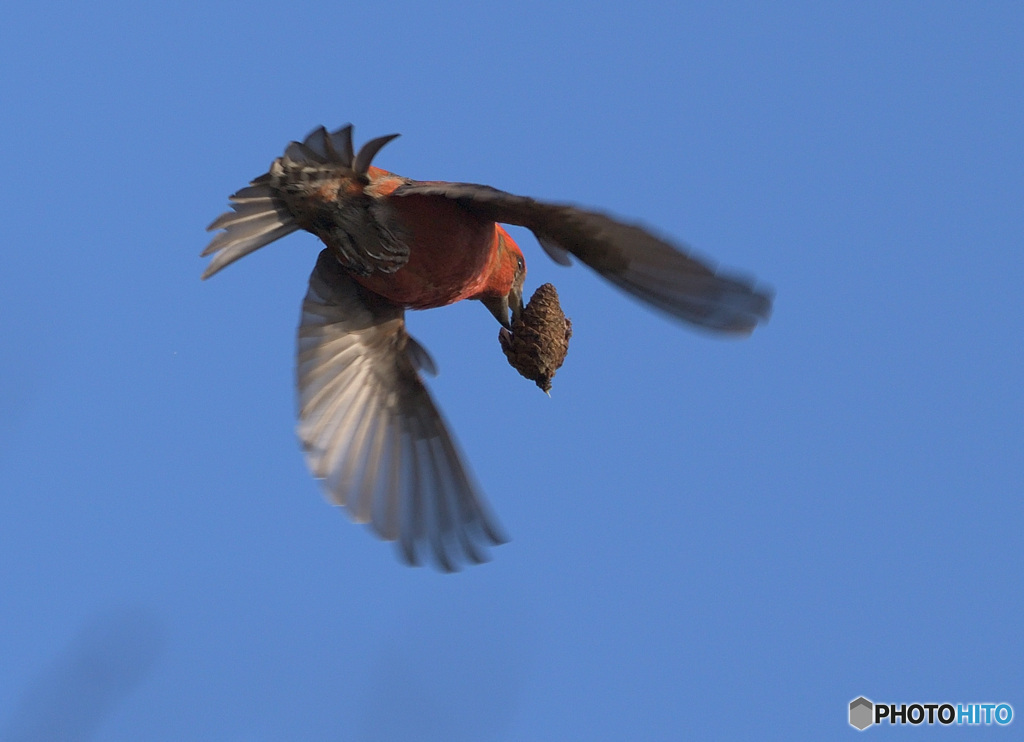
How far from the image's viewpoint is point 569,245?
6.12 meters

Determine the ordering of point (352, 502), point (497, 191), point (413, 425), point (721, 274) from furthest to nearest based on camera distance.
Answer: point (413, 425)
point (352, 502)
point (497, 191)
point (721, 274)

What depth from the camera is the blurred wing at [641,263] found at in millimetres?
5543

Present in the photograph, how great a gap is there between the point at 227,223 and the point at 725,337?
2.40 metres

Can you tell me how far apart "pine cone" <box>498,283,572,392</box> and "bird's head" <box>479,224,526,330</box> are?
13 cm

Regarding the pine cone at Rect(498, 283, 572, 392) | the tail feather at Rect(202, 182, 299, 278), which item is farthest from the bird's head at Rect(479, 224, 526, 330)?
the tail feather at Rect(202, 182, 299, 278)

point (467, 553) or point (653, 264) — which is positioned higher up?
point (653, 264)

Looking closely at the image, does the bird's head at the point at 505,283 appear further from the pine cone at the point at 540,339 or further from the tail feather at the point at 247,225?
the tail feather at the point at 247,225

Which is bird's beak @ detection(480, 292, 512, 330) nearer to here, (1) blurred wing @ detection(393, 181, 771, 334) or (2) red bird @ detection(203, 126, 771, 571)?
(2) red bird @ detection(203, 126, 771, 571)

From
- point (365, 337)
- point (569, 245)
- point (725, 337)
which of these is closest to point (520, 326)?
point (365, 337)

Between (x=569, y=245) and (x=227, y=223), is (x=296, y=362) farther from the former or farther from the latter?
(x=569, y=245)

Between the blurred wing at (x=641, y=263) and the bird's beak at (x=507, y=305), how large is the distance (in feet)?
4.59

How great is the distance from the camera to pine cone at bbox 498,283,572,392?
24.4 ft

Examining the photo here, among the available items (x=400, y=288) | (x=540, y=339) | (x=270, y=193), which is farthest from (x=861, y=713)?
(x=270, y=193)

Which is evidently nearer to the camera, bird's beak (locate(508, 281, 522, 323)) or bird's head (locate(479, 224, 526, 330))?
bird's head (locate(479, 224, 526, 330))
